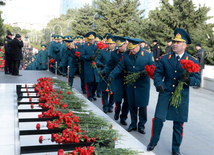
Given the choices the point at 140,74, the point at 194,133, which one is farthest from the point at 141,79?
the point at 194,133

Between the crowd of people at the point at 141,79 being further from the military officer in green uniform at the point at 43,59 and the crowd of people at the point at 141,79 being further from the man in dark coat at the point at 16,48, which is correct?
the military officer in green uniform at the point at 43,59

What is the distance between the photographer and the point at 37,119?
596 cm

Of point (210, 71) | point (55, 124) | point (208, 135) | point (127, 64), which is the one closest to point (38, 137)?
point (55, 124)

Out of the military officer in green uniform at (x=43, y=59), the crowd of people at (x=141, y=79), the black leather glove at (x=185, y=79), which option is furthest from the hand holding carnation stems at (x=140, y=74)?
the military officer in green uniform at (x=43, y=59)

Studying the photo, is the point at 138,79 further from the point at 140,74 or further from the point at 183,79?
the point at 183,79

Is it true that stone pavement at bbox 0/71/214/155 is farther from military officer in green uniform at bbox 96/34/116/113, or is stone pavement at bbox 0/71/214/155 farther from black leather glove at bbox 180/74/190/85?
black leather glove at bbox 180/74/190/85

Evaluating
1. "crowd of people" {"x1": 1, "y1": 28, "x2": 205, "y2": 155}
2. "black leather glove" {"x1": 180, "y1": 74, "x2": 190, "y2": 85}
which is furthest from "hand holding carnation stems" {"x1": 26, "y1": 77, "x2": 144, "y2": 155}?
"black leather glove" {"x1": 180, "y1": 74, "x2": 190, "y2": 85}

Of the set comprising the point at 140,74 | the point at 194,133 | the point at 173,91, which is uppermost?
the point at 140,74

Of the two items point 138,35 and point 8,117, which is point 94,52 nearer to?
point 8,117

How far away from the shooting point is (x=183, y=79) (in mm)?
4609

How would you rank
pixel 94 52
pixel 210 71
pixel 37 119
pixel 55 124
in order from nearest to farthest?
pixel 55 124 → pixel 37 119 → pixel 94 52 → pixel 210 71

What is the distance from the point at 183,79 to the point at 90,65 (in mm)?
6067

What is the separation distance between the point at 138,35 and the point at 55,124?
2210 cm

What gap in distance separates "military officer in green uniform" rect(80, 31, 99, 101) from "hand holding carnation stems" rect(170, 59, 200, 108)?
5438mm
